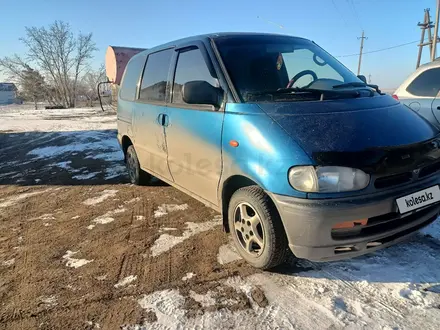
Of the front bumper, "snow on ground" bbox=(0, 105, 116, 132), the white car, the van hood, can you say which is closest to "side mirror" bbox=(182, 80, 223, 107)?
the van hood

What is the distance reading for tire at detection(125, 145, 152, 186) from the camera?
4866mm

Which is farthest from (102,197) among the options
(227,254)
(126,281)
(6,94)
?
(6,94)

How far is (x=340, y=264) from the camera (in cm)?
270

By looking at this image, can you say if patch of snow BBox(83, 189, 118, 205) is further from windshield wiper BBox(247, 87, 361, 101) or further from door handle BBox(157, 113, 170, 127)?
windshield wiper BBox(247, 87, 361, 101)

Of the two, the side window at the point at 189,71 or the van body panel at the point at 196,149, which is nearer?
the van body panel at the point at 196,149

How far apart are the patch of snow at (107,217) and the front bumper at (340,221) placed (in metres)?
2.33

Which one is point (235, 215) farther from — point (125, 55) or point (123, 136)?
point (125, 55)

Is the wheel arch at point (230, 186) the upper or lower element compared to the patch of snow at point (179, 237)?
upper

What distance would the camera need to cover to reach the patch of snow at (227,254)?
286cm

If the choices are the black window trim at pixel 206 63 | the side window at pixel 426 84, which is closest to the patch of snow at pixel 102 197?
the black window trim at pixel 206 63

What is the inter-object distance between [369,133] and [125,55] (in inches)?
853

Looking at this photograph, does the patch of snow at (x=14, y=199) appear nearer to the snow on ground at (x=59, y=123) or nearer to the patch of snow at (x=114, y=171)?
the patch of snow at (x=114, y=171)

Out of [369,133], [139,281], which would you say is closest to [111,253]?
[139,281]

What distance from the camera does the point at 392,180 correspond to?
2.24 metres
